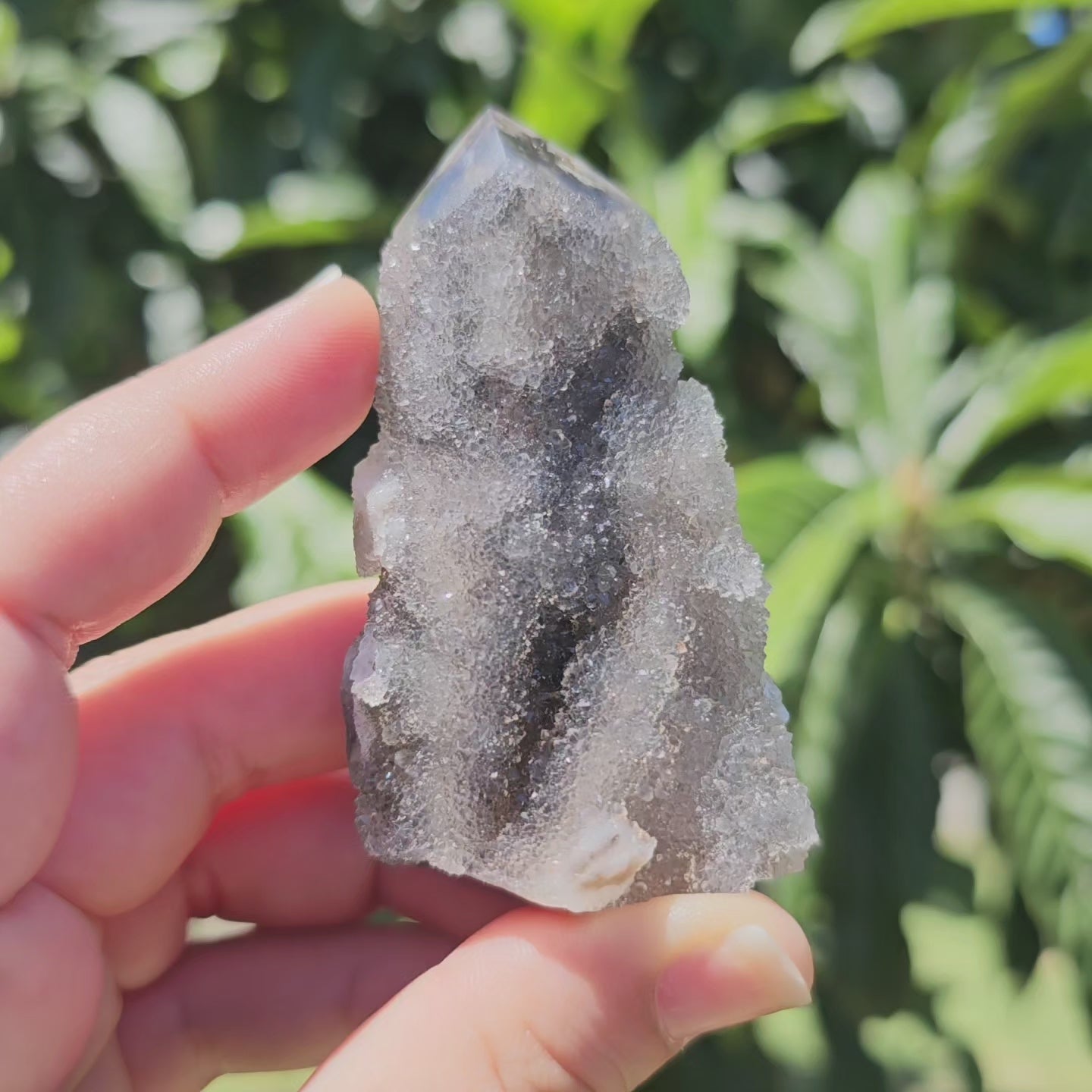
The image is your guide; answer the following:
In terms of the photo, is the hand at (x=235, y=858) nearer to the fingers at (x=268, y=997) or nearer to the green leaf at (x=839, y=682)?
the fingers at (x=268, y=997)

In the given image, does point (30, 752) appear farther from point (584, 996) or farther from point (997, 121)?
point (997, 121)

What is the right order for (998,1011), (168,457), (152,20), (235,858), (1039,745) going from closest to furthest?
(168,457) → (235,858) → (1039,745) → (152,20) → (998,1011)

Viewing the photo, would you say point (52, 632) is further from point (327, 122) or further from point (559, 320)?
point (327, 122)

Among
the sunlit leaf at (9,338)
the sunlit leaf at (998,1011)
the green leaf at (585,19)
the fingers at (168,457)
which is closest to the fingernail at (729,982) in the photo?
the fingers at (168,457)

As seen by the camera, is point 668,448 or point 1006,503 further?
point 1006,503

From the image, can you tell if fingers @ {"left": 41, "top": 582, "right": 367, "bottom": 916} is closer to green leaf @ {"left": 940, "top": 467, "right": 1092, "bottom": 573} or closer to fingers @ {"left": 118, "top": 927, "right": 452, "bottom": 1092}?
fingers @ {"left": 118, "top": 927, "right": 452, "bottom": 1092}

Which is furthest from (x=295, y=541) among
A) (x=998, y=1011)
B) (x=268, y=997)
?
(x=998, y=1011)

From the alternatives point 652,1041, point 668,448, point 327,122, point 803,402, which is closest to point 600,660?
point 668,448
